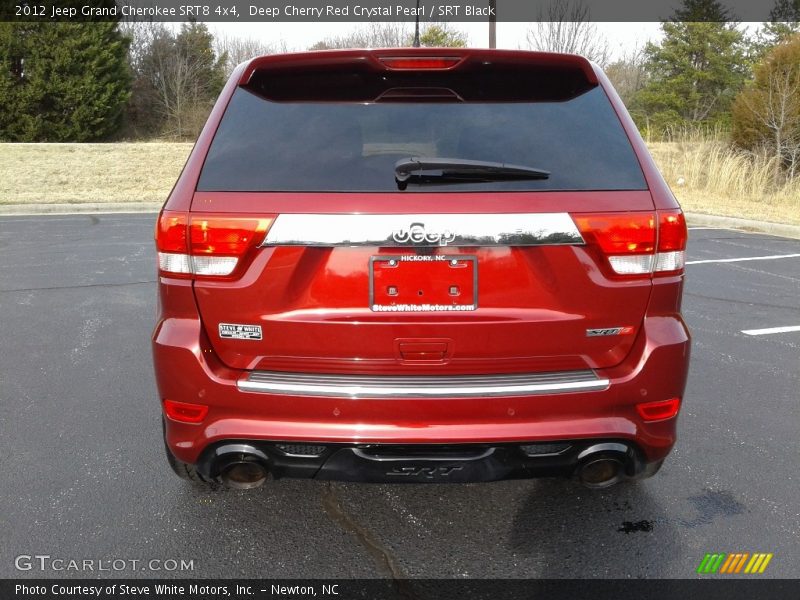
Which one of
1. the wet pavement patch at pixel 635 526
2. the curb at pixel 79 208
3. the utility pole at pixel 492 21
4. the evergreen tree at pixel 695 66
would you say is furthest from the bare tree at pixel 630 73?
the wet pavement patch at pixel 635 526

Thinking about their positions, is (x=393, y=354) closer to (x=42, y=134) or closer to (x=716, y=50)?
(x=42, y=134)

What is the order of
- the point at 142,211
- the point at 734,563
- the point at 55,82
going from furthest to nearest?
the point at 55,82, the point at 142,211, the point at 734,563

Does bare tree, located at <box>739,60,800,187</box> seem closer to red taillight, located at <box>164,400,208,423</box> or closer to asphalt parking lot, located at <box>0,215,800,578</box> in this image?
asphalt parking lot, located at <box>0,215,800,578</box>

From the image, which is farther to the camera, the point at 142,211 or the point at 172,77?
the point at 172,77

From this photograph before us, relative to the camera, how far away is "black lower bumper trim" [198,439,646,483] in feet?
7.13

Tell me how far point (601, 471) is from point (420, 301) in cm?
91

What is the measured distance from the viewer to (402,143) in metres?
2.22

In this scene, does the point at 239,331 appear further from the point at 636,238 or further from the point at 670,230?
the point at 670,230

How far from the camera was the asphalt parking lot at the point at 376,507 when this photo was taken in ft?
7.97

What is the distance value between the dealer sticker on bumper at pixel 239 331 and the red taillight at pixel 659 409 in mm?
1291

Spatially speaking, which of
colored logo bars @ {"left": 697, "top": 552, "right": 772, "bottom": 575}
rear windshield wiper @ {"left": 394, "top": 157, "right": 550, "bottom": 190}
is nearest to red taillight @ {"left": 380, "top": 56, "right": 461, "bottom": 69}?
rear windshield wiper @ {"left": 394, "top": 157, "right": 550, "bottom": 190}

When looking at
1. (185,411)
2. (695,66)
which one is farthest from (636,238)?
(695,66)

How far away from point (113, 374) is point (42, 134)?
3658 cm

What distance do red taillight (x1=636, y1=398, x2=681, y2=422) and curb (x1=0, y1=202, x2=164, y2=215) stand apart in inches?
602
